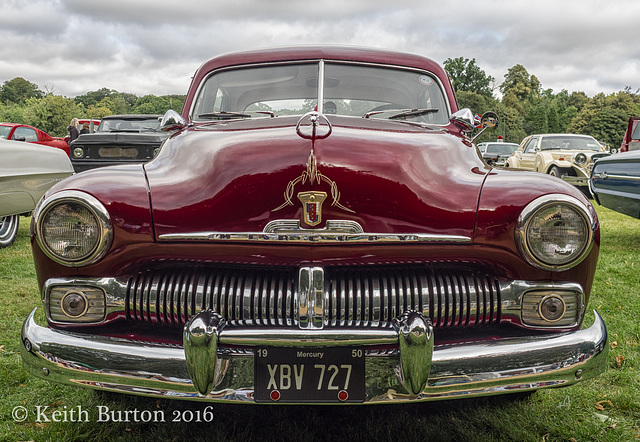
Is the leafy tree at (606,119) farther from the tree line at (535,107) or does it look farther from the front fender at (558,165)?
the front fender at (558,165)

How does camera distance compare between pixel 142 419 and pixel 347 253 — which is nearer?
pixel 347 253

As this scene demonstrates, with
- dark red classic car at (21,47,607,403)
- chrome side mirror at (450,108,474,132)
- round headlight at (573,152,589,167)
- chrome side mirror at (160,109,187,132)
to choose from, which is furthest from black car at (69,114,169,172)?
round headlight at (573,152,589,167)

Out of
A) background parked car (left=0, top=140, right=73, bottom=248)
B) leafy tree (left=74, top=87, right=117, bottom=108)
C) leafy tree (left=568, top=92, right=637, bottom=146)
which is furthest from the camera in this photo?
leafy tree (left=74, top=87, right=117, bottom=108)

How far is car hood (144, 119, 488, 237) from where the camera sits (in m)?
1.80

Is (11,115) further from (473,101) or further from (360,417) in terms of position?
(360,417)

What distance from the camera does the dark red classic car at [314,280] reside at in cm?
168

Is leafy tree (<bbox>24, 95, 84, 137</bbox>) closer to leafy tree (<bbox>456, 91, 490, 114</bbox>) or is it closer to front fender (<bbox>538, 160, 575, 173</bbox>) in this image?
leafy tree (<bbox>456, 91, 490, 114</bbox>)

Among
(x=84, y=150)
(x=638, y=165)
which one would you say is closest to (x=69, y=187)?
(x=638, y=165)

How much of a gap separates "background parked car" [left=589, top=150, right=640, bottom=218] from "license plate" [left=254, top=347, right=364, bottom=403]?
15.2 feet

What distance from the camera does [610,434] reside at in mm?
2139

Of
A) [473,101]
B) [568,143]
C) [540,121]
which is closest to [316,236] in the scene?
[568,143]

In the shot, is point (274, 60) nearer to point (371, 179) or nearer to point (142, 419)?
point (371, 179)

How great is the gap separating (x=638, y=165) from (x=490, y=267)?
4.19m

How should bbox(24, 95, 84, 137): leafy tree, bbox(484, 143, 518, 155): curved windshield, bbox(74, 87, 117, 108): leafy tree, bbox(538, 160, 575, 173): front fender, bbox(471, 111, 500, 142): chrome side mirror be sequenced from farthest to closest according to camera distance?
bbox(74, 87, 117, 108): leafy tree < bbox(24, 95, 84, 137): leafy tree < bbox(484, 143, 518, 155): curved windshield < bbox(538, 160, 575, 173): front fender < bbox(471, 111, 500, 142): chrome side mirror
